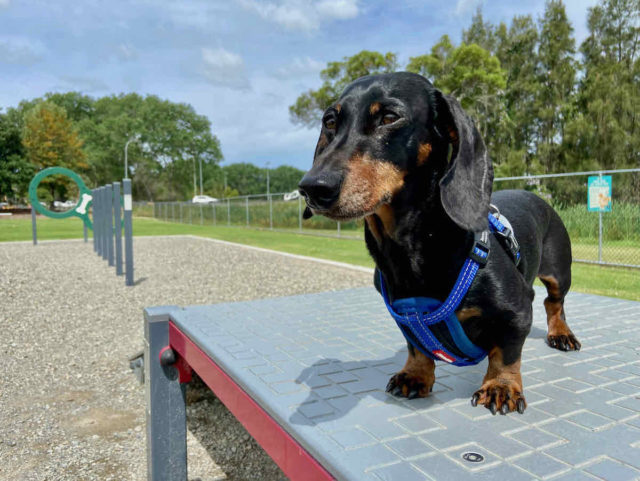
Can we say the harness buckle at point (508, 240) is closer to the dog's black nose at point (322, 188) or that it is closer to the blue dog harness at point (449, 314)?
the blue dog harness at point (449, 314)

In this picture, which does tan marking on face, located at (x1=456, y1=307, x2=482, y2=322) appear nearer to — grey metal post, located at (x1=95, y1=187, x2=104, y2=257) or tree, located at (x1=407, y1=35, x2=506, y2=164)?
grey metal post, located at (x1=95, y1=187, x2=104, y2=257)

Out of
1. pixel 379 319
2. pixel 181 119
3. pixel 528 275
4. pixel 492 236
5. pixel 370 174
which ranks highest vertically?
pixel 181 119

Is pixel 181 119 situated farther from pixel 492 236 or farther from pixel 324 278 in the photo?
pixel 492 236

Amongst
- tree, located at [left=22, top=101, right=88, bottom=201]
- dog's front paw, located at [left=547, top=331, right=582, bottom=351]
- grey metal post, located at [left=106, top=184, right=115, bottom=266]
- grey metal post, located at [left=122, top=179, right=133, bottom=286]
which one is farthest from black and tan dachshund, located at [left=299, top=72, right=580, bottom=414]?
tree, located at [left=22, top=101, right=88, bottom=201]

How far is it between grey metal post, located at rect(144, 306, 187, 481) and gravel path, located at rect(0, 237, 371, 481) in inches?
10.6

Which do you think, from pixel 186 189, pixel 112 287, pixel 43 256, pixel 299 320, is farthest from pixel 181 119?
pixel 299 320

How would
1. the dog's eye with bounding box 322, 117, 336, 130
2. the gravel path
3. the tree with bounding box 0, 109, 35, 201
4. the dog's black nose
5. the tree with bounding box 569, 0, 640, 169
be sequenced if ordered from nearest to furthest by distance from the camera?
the dog's black nose → the dog's eye with bounding box 322, 117, 336, 130 → the gravel path → the tree with bounding box 569, 0, 640, 169 → the tree with bounding box 0, 109, 35, 201

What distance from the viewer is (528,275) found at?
206 cm

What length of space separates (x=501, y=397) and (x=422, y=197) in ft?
2.51

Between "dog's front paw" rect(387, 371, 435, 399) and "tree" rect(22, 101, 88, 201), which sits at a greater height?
"tree" rect(22, 101, 88, 201)

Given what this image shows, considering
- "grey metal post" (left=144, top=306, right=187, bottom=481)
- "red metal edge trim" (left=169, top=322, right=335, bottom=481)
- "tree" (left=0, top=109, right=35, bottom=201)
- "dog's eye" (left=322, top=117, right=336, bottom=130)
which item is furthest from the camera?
"tree" (left=0, top=109, right=35, bottom=201)

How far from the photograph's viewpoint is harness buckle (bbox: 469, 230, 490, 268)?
1542 millimetres

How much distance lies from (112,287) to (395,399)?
262 inches

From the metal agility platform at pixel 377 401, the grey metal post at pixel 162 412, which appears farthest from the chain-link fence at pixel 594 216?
the grey metal post at pixel 162 412
